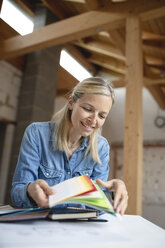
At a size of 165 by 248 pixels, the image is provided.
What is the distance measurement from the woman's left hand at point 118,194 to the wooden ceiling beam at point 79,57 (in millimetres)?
4214

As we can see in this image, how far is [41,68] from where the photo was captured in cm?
388

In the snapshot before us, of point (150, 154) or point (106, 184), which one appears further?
point (150, 154)

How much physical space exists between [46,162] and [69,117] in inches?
10.6

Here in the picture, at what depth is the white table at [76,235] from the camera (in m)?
0.46

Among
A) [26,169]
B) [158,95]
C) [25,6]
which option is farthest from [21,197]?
[158,95]

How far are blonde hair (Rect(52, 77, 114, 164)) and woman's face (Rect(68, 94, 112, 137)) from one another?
27mm

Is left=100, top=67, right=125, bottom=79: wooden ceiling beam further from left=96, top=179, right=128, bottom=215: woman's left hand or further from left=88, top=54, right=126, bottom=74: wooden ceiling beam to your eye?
left=96, top=179, right=128, bottom=215: woman's left hand

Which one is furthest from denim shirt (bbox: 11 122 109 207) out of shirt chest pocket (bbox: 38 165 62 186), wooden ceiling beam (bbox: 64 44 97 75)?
wooden ceiling beam (bbox: 64 44 97 75)

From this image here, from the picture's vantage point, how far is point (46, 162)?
3.40 ft

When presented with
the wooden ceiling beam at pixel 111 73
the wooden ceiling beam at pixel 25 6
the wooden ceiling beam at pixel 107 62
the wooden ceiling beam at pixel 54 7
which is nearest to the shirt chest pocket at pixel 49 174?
the wooden ceiling beam at pixel 25 6

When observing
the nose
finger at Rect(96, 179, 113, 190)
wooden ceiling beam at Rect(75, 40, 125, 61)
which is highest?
wooden ceiling beam at Rect(75, 40, 125, 61)

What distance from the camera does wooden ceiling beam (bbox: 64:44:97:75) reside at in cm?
477

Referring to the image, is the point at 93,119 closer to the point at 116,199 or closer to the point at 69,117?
the point at 69,117

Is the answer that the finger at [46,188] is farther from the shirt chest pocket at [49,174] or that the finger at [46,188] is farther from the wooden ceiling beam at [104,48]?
the wooden ceiling beam at [104,48]
